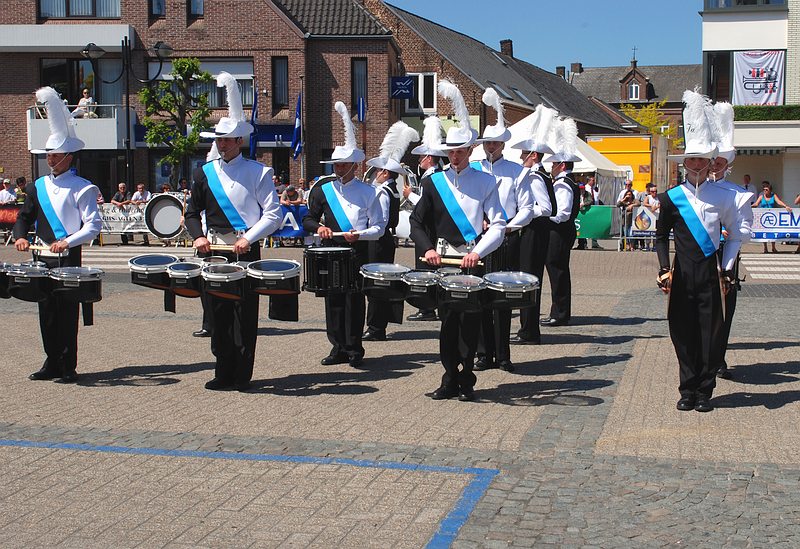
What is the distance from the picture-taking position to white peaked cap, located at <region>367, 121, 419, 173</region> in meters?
12.2

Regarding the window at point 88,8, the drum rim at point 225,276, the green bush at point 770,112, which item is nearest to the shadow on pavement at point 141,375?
the drum rim at point 225,276

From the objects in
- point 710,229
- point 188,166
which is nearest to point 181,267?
point 710,229

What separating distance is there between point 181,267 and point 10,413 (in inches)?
64.7

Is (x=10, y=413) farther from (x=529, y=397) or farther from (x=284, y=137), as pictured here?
(x=284, y=137)

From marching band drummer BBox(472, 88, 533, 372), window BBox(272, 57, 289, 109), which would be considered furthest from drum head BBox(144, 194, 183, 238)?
marching band drummer BBox(472, 88, 533, 372)

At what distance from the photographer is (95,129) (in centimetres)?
4181

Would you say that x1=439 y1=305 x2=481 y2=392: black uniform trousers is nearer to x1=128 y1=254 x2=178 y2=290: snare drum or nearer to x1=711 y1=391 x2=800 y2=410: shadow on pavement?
x1=711 y1=391 x2=800 y2=410: shadow on pavement

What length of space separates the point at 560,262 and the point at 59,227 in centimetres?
606

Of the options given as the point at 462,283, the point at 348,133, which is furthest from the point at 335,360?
the point at 462,283

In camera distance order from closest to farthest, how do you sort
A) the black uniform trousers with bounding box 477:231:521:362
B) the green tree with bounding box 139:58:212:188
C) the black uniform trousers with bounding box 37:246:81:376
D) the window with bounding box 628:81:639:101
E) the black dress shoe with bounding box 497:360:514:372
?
1. the black uniform trousers with bounding box 37:246:81:376
2. the black uniform trousers with bounding box 477:231:521:362
3. the black dress shoe with bounding box 497:360:514:372
4. the green tree with bounding box 139:58:212:188
5. the window with bounding box 628:81:639:101

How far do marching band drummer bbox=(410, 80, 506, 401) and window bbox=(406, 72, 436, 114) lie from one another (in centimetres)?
4332

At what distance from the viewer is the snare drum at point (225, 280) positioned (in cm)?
858

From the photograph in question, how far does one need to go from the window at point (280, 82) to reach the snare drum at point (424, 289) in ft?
114

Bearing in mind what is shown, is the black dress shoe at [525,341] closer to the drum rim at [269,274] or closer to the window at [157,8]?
the drum rim at [269,274]
